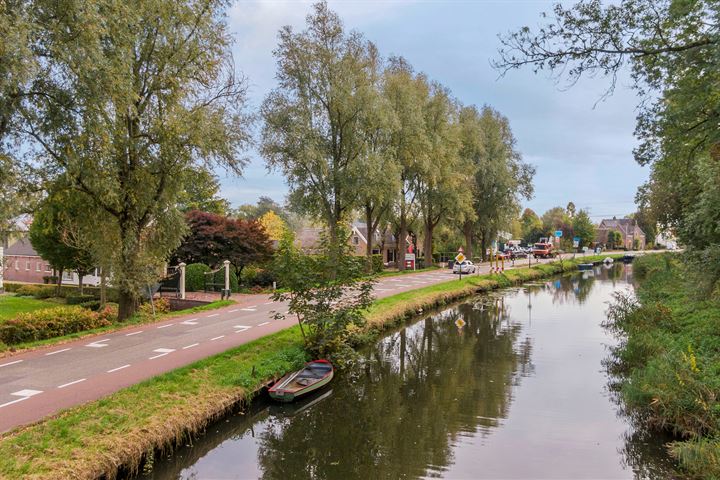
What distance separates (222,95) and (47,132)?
19.3 feet

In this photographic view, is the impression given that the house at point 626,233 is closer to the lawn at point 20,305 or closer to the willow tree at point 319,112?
the willow tree at point 319,112

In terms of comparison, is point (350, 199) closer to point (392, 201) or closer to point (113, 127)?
point (392, 201)

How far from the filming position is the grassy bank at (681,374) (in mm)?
7504

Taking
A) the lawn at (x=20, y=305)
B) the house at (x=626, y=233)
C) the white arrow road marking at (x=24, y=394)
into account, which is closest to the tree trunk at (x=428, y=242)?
the lawn at (x=20, y=305)

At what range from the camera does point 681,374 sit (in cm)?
880

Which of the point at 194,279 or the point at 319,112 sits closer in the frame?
the point at 194,279

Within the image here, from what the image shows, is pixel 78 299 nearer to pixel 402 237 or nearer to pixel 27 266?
pixel 402 237

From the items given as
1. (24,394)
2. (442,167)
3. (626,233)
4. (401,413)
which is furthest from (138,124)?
(626,233)

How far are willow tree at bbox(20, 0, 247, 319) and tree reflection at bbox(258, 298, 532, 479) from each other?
8214mm

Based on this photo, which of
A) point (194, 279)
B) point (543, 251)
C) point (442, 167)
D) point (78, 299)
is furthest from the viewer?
point (543, 251)

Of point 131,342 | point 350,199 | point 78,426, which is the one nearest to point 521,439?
point 78,426

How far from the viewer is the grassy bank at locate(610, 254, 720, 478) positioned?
7.50m

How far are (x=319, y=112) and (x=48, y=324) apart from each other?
2034 centimetres

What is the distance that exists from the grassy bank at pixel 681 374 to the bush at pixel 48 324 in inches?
563
